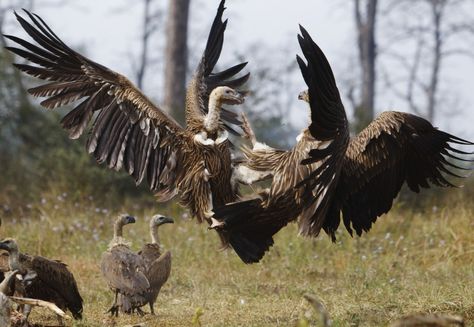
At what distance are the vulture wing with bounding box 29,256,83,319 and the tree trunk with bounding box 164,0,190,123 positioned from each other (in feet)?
35.2

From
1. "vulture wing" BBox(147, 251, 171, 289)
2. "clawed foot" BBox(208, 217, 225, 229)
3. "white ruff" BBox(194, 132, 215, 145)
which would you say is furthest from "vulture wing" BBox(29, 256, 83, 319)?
"white ruff" BBox(194, 132, 215, 145)

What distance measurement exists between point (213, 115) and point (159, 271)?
4.99 ft

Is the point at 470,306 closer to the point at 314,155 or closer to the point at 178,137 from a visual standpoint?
the point at 314,155

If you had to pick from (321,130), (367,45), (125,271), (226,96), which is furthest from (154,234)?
(367,45)

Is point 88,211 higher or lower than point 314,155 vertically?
lower

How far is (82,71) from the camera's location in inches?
287

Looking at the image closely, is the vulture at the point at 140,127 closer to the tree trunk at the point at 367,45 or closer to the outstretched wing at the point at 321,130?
the outstretched wing at the point at 321,130

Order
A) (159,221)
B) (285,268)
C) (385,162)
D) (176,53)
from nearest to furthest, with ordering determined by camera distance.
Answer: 1. (385,162)
2. (159,221)
3. (285,268)
4. (176,53)

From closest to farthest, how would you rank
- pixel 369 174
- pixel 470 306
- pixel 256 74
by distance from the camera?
1. pixel 470 306
2. pixel 369 174
3. pixel 256 74

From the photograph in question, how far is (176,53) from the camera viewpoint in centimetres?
1762

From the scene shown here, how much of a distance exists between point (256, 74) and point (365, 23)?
622cm

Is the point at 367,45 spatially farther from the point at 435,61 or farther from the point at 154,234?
the point at 154,234

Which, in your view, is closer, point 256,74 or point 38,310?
point 38,310

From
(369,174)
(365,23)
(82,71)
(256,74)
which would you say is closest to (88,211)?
(82,71)
